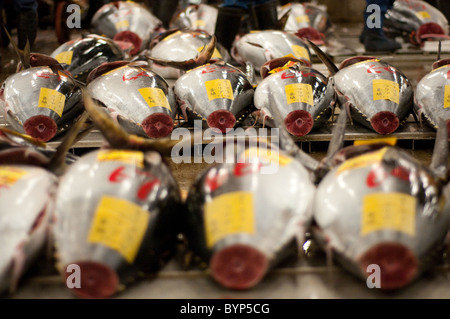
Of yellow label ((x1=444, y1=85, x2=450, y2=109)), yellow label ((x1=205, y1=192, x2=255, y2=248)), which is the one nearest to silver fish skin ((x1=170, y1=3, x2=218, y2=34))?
yellow label ((x1=444, y1=85, x2=450, y2=109))

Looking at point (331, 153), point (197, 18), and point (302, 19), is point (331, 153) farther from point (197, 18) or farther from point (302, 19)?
point (302, 19)

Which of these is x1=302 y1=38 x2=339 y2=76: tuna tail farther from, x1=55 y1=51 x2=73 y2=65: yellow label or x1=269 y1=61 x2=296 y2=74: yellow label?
x1=55 y1=51 x2=73 y2=65: yellow label

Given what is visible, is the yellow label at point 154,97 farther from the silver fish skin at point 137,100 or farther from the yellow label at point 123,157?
the yellow label at point 123,157

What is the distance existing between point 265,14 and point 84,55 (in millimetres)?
1663

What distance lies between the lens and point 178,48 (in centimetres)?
379

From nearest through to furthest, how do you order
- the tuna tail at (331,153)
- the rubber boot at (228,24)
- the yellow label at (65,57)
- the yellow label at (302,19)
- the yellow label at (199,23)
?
the tuna tail at (331,153), the yellow label at (65,57), the rubber boot at (228,24), the yellow label at (199,23), the yellow label at (302,19)

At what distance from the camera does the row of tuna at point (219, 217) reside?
1.29 meters

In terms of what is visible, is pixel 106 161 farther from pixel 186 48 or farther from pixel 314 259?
pixel 186 48

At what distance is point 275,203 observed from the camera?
1360 mm

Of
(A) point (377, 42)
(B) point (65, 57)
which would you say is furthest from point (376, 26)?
(B) point (65, 57)

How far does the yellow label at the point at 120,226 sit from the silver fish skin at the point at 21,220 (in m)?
0.17

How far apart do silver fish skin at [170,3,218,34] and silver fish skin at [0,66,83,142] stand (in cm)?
241

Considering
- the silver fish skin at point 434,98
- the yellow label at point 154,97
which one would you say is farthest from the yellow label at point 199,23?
the silver fish skin at point 434,98
